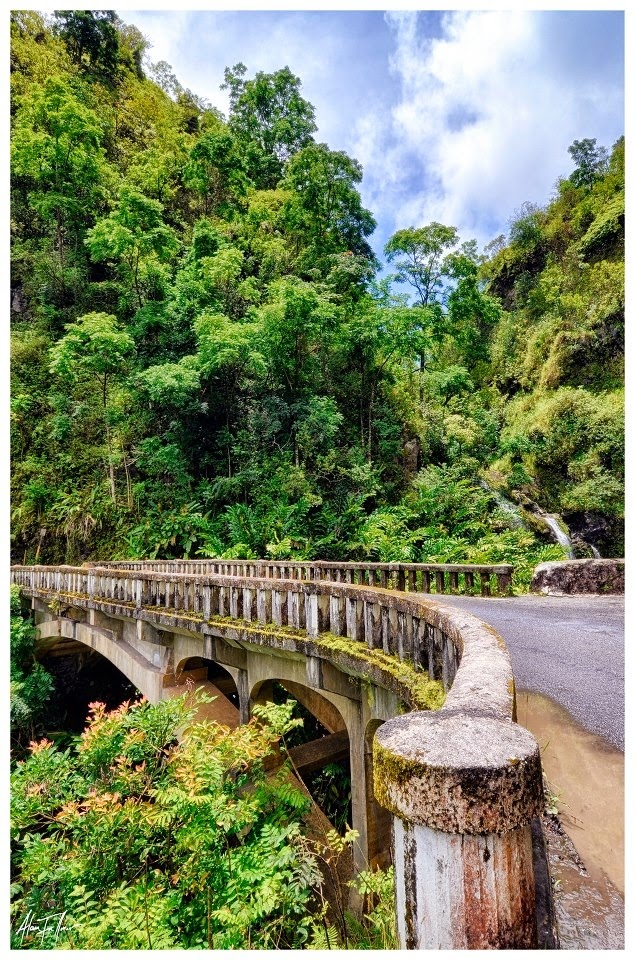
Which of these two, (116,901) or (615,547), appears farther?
(615,547)

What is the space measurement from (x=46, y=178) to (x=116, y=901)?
94.2ft

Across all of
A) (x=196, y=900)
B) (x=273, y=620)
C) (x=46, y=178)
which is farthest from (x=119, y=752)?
(x=46, y=178)

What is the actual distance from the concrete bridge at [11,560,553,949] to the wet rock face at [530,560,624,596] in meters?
0.77

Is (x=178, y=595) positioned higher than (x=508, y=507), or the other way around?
(x=508, y=507)

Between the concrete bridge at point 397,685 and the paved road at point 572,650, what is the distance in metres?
0.93

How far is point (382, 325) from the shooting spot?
1741 cm

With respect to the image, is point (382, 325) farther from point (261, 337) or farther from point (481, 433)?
point (481, 433)

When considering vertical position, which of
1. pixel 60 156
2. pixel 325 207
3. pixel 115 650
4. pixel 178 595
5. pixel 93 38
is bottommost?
pixel 115 650

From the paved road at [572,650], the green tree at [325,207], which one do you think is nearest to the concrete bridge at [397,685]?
the paved road at [572,650]

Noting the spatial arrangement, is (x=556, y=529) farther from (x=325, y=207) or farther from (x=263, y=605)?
(x=325, y=207)

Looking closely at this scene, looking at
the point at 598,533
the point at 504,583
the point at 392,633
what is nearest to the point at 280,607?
the point at 392,633

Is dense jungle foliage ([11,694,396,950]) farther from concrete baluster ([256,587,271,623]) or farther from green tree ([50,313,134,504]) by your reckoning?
green tree ([50,313,134,504])

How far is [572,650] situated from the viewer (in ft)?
14.2

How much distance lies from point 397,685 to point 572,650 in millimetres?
1982
